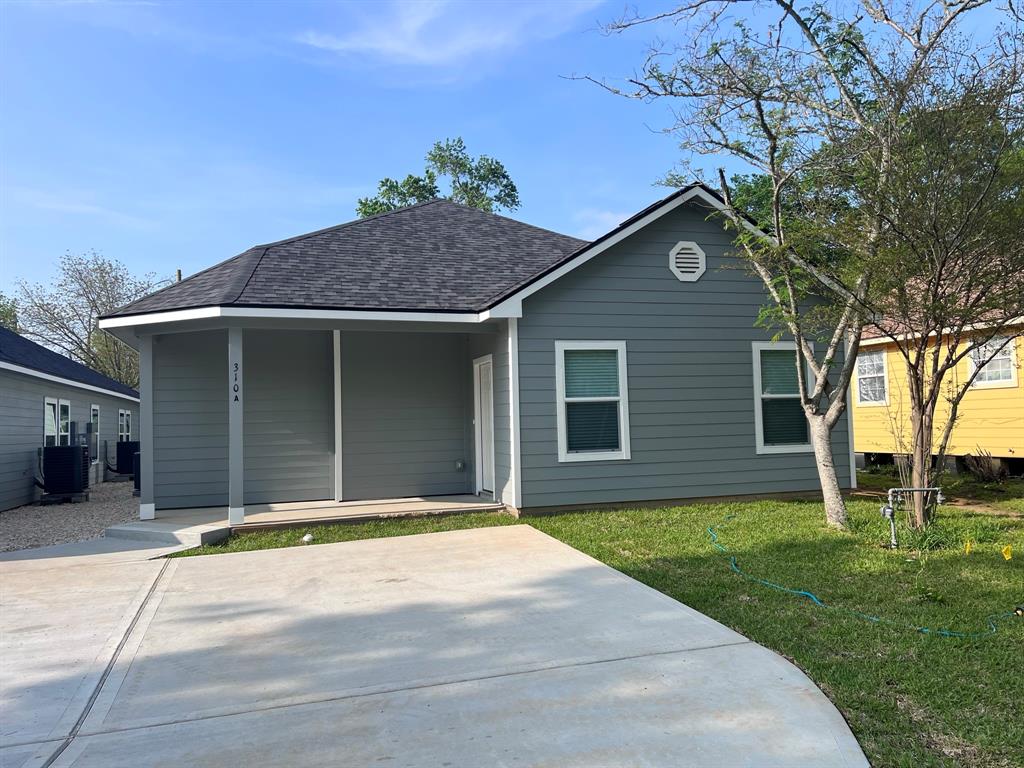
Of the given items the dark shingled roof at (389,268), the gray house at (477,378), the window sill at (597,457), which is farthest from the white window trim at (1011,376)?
the dark shingled roof at (389,268)

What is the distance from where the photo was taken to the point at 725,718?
307 centimetres

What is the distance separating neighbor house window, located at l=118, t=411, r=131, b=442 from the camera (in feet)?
72.0

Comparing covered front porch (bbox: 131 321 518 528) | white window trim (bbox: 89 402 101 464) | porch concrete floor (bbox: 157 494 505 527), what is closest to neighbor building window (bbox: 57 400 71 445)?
white window trim (bbox: 89 402 101 464)

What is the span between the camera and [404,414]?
32.2 feet

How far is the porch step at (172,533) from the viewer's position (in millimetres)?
7406

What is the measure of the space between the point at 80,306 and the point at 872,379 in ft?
113

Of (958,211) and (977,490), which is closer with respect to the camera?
(958,211)

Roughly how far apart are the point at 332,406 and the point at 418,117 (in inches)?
465

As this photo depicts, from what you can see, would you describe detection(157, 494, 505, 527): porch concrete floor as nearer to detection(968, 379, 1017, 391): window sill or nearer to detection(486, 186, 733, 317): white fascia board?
detection(486, 186, 733, 317): white fascia board

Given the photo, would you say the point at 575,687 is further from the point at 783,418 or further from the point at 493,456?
the point at 783,418

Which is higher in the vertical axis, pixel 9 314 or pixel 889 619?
pixel 9 314

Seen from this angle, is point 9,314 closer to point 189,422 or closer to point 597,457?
point 189,422

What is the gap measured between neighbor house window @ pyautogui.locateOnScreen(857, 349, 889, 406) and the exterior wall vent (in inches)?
295

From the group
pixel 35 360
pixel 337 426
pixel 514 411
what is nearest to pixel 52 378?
pixel 35 360
